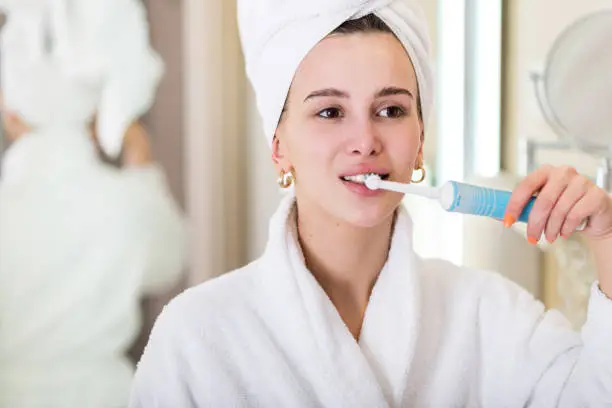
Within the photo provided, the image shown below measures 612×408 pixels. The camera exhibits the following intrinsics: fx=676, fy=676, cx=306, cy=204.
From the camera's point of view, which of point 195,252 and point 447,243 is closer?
point 447,243

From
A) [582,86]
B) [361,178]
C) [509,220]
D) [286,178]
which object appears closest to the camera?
[509,220]

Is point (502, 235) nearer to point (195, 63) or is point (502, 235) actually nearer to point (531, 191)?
point (531, 191)

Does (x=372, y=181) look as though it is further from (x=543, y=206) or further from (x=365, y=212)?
(x=543, y=206)

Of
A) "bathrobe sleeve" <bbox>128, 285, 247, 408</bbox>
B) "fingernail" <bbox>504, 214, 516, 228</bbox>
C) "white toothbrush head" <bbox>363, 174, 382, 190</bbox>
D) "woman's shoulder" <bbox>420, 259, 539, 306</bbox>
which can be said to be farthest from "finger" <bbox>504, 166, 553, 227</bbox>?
"bathrobe sleeve" <bbox>128, 285, 247, 408</bbox>

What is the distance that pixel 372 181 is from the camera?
2.41ft

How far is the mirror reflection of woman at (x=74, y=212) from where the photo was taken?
1.38 metres

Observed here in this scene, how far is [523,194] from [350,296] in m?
0.28

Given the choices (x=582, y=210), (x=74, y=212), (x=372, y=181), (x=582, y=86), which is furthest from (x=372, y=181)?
(x=74, y=212)

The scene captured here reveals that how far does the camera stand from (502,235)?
1.25 m

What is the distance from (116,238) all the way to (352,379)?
827 millimetres

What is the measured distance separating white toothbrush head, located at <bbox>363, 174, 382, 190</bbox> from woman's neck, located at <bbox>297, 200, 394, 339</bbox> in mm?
111

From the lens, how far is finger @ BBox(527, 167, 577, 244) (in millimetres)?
663

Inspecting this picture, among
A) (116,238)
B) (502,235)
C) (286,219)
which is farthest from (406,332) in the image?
(116,238)

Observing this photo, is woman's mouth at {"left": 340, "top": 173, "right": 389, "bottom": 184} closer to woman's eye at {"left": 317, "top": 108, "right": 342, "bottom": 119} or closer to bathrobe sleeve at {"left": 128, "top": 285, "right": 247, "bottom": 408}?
woman's eye at {"left": 317, "top": 108, "right": 342, "bottom": 119}
